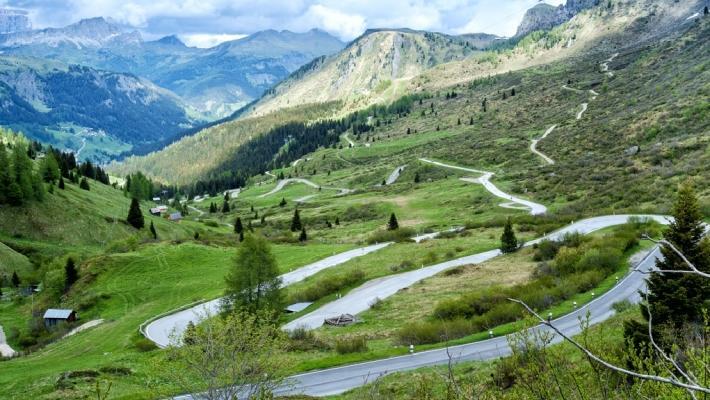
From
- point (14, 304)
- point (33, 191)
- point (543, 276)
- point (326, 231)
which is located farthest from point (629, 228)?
point (33, 191)

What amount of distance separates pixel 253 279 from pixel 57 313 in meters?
34.7

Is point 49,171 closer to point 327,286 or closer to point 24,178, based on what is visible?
point 24,178

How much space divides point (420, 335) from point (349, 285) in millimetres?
23417

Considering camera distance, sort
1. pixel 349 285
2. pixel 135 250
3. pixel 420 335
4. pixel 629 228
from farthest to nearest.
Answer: pixel 135 250, pixel 349 285, pixel 629 228, pixel 420 335

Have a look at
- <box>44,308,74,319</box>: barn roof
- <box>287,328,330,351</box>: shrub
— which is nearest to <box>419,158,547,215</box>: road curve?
<box>287,328,330,351</box>: shrub

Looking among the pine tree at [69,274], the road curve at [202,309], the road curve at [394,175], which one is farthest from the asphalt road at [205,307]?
the road curve at [394,175]

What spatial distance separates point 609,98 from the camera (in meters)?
164

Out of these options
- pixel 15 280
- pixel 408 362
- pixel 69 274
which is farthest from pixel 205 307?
pixel 15 280

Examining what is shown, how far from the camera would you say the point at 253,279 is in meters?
40.9

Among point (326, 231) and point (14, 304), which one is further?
point (326, 231)

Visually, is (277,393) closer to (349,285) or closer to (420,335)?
(420,335)

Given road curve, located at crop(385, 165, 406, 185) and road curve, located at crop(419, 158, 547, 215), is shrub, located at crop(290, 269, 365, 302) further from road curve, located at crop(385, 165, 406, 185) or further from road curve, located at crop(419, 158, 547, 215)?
road curve, located at crop(385, 165, 406, 185)

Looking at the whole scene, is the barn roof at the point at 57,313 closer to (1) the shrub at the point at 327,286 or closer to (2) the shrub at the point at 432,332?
(1) the shrub at the point at 327,286

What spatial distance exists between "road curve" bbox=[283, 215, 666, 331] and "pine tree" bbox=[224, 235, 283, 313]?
400 cm
